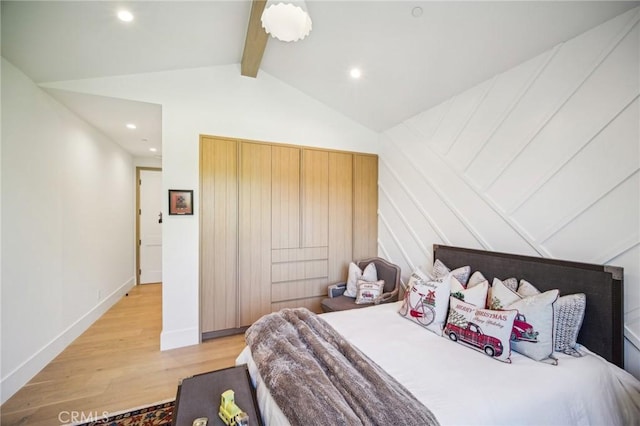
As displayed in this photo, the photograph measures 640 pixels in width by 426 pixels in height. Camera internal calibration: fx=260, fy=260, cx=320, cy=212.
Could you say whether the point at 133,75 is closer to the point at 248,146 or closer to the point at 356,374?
the point at 248,146

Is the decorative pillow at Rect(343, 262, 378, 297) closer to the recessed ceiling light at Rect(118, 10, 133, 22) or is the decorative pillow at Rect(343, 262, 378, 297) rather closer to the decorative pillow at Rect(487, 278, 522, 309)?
the decorative pillow at Rect(487, 278, 522, 309)

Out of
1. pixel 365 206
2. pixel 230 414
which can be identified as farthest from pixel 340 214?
pixel 230 414

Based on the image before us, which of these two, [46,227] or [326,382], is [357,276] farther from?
[46,227]

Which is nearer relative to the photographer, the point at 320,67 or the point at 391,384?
the point at 391,384

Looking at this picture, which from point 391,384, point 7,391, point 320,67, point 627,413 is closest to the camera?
point 391,384

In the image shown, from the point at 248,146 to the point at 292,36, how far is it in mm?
1551

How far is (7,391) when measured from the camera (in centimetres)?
199

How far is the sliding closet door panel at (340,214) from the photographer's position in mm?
3643

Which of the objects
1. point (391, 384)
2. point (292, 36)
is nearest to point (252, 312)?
point (391, 384)

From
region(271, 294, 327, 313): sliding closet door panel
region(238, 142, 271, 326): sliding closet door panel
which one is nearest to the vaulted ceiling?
region(238, 142, 271, 326): sliding closet door panel

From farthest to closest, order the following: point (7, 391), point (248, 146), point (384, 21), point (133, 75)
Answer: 1. point (248, 146)
2. point (133, 75)
3. point (384, 21)
4. point (7, 391)

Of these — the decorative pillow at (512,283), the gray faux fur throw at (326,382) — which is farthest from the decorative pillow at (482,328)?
the gray faux fur throw at (326,382)

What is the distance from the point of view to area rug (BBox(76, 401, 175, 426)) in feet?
5.90

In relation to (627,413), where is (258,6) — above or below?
above
